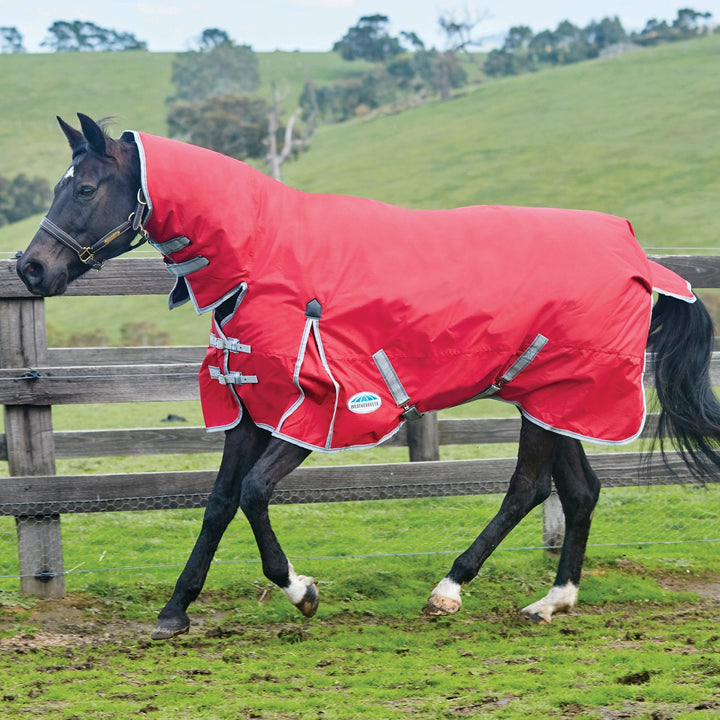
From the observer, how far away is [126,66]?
79688 mm

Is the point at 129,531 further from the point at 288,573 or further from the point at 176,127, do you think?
the point at 176,127

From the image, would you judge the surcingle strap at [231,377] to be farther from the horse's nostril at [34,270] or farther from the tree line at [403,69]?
the tree line at [403,69]

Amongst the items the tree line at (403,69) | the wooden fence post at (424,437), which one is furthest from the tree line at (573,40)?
the wooden fence post at (424,437)

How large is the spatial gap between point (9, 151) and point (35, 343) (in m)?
62.6

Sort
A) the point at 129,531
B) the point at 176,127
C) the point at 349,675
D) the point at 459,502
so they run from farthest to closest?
1. the point at 176,127
2. the point at 459,502
3. the point at 129,531
4. the point at 349,675

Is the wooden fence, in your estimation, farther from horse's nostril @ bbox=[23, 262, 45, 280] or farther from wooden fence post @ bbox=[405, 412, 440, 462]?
wooden fence post @ bbox=[405, 412, 440, 462]

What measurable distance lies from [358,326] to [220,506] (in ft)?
3.40

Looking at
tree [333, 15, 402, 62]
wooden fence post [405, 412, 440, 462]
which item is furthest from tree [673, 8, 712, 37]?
wooden fence post [405, 412, 440, 462]

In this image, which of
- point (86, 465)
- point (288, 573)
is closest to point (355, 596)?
point (288, 573)

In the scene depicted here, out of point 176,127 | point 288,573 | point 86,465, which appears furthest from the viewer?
point 176,127

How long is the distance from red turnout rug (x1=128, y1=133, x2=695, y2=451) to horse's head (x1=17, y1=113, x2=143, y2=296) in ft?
0.46

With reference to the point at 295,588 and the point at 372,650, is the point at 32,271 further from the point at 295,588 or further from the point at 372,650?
the point at 372,650

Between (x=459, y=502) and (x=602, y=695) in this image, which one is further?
(x=459, y=502)

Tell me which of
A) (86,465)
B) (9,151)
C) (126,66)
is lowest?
(86,465)
